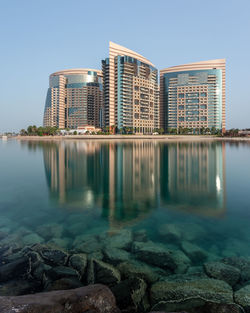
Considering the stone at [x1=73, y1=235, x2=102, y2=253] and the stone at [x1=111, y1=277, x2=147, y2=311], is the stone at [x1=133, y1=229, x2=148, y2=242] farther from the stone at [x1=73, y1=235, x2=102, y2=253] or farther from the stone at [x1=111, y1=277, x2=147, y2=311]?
the stone at [x1=111, y1=277, x2=147, y2=311]

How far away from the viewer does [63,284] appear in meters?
6.89

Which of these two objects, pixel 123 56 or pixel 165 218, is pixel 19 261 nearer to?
pixel 165 218

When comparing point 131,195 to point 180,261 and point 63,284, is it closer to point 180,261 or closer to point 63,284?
point 180,261

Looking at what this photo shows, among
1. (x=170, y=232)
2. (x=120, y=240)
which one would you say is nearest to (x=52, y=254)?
(x=120, y=240)

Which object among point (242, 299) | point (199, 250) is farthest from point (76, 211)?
point (242, 299)

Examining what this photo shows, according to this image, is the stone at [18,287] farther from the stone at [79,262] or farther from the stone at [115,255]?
the stone at [115,255]

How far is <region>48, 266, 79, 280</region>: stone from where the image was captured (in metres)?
7.60

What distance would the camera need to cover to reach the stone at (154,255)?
8.62 metres

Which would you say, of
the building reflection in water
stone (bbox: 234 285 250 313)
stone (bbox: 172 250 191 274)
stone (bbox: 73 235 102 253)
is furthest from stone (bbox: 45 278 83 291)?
the building reflection in water

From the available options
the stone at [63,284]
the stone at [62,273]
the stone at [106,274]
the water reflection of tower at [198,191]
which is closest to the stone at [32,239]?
the stone at [62,273]

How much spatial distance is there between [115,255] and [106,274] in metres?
1.44

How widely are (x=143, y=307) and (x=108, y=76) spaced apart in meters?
189

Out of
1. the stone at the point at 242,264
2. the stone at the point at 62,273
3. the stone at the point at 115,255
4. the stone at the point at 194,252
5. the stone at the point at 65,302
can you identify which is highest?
the stone at the point at 65,302

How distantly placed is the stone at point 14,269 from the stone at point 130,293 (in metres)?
3.38
